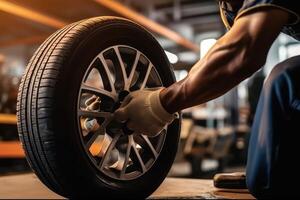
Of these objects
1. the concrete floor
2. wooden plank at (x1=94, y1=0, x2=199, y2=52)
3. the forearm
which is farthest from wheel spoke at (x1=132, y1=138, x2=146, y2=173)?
wooden plank at (x1=94, y1=0, x2=199, y2=52)

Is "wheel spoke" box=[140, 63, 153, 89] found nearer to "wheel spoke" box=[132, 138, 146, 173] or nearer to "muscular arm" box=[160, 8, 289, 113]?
"wheel spoke" box=[132, 138, 146, 173]

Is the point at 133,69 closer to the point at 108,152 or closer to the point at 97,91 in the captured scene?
the point at 97,91

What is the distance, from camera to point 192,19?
7.34 metres

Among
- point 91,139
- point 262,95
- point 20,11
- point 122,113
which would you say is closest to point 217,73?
point 262,95

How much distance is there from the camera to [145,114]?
1188mm

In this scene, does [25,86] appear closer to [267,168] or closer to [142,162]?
[142,162]

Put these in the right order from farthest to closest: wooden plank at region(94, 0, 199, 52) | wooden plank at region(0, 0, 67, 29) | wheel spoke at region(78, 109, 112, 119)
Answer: wooden plank at region(94, 0, 199, 52)
wooden plank at region(0, 0, 67, 29)
wheel spoke at region(78, 109, 112, 119)

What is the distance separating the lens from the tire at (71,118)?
1.10m

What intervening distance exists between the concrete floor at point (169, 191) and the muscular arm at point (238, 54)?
47 cm

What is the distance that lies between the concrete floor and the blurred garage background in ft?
7.02

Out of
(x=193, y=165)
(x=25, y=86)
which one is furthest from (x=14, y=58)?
(x=25, y=86)

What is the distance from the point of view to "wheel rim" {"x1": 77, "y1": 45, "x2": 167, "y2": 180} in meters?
1.23

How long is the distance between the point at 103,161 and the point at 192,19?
644 cm

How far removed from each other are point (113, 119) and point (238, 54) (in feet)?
1.56
